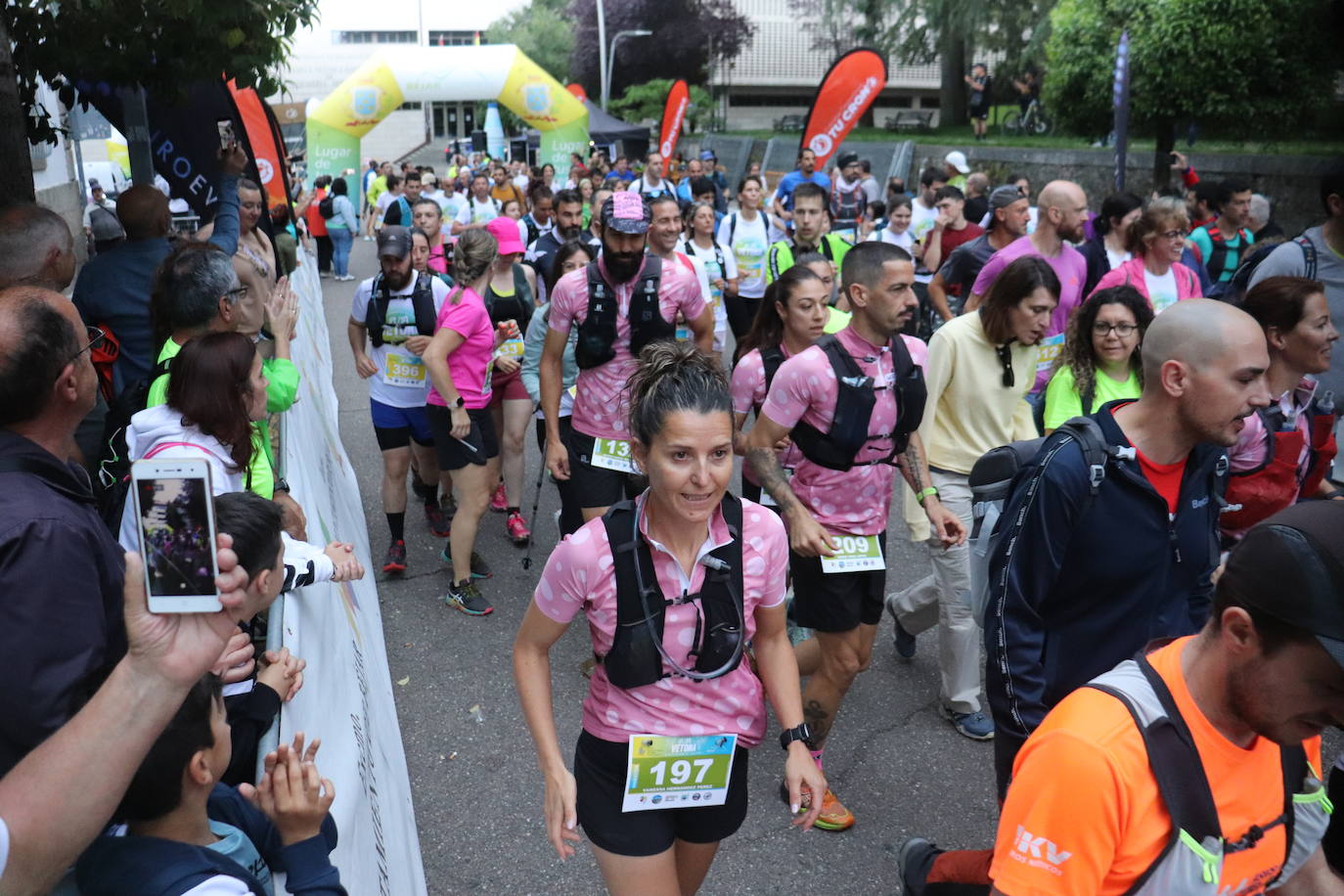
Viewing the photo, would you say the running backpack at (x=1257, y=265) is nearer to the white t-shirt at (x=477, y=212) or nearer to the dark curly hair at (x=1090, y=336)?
the dark curly hair at (x=1090, y=336)

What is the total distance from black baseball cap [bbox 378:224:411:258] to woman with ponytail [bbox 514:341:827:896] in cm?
372

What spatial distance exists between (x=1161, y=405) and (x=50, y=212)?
371cm

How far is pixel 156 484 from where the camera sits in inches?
57.9

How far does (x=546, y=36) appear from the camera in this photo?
75000mm

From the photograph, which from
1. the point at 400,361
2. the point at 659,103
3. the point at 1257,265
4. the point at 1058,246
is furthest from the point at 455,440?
the point at 659,103

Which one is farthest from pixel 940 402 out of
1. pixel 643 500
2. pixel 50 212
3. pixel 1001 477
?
pixel 50 212

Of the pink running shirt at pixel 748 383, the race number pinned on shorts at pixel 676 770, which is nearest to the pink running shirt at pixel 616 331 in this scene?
the pink running shirt at pixel 748 383

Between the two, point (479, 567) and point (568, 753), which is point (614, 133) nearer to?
point (479, 567)

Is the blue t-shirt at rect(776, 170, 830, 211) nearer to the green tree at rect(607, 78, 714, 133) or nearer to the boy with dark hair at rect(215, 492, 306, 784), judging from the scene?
the boy with dark hair at rect(215, 492, 306, 784)

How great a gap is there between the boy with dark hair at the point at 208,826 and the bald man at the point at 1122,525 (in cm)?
160

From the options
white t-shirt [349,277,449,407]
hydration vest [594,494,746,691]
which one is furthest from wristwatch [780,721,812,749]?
white t-shirt [349,277,449,407]

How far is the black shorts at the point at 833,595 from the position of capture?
387 centimetres

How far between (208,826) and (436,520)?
194 inches

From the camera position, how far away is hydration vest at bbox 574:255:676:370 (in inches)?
191
